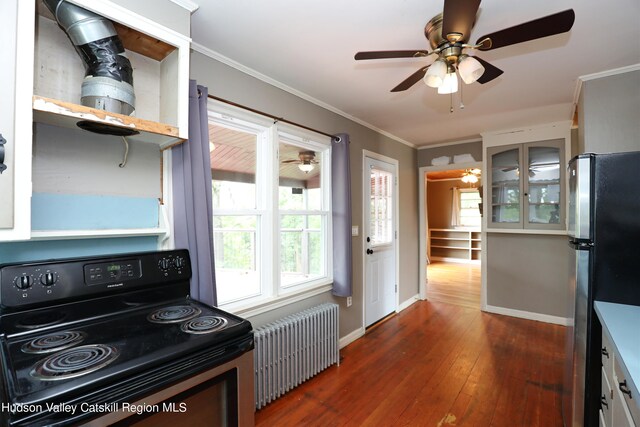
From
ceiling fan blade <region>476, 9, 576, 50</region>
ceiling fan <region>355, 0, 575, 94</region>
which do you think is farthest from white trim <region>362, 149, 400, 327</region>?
ceiling fan blade <region>476, 9, 576, 50</region>

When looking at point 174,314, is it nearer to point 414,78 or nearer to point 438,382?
point 414,78

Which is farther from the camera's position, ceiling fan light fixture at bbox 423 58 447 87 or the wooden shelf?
ceiling fan light fixture at bbox 423 58 447 87

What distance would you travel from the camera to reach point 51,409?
2.47ft

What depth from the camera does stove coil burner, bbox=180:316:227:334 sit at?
117 cm

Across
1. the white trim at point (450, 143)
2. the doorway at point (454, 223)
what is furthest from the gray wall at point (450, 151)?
the doorway at point (454, 223)

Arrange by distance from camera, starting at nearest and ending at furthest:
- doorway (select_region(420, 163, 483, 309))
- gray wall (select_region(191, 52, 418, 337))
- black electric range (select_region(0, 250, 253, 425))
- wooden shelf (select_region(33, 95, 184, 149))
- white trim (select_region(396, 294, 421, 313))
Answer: black electric range (select_region(0, 250, 253, 425))
wooden shelf (select_region(33, 95, 184, 149))
gray wall (select_region(191, 52, 418, 337))
white trim (select_region(396, 294, 421, 313))
doorway (select_region(420, 163, 483, 309))

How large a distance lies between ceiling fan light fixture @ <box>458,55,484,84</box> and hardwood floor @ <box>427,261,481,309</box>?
12.6 ft

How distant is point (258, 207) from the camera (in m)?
2.41

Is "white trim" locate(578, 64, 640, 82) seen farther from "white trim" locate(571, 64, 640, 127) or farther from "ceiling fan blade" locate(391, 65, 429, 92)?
"ceiling fan blade" locate(391, 65, 429, 92)

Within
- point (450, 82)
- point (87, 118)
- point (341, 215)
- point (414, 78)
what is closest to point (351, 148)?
point (341, 215)

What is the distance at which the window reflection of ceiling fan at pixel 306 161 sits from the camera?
9.34 ft

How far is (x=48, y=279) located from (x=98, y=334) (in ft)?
0.99

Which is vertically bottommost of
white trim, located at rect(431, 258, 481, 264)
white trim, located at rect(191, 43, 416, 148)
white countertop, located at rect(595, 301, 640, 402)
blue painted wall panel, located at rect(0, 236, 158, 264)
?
white trim, located at rect(431, 258, 481, 264)

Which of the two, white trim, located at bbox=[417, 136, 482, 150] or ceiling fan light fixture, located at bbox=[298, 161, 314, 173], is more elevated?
Result: white trim, located at bbox=[417, 136, 482, 150]
